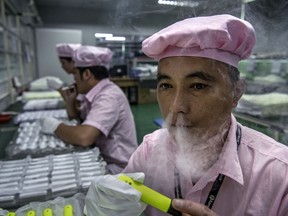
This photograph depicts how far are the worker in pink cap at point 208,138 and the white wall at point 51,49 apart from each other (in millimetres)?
6349

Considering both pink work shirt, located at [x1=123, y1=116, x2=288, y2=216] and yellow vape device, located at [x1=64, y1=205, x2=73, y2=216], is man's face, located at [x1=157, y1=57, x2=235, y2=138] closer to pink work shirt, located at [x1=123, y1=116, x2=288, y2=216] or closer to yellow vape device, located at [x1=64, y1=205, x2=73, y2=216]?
pink work shirt, located at [x1=123, y1=116, x2=288, y2=216]

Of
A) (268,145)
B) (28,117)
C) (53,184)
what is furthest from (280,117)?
(28,117)

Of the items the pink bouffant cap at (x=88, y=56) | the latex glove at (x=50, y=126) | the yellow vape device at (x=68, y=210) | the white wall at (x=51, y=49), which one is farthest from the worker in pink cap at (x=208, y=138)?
the white wall at (x=51, y=49)

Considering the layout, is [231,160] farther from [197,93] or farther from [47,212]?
[47,212]

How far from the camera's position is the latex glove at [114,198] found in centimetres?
56

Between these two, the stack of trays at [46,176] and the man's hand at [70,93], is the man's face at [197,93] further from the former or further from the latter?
the man's hand at [70,93]

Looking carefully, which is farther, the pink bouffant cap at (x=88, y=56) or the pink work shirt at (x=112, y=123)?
the pink bouffant cap at (x=88, y=56)

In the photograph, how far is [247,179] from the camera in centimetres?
67

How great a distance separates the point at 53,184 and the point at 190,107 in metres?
0.61

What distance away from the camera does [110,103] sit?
158 cm

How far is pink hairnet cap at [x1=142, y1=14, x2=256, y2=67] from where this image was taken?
0.57 m

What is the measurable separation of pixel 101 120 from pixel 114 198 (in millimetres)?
951

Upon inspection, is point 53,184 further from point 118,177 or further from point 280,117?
point 280,117

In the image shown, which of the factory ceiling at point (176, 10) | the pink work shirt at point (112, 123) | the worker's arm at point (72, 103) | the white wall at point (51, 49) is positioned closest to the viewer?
the factory ceiling at point (176, 10)
